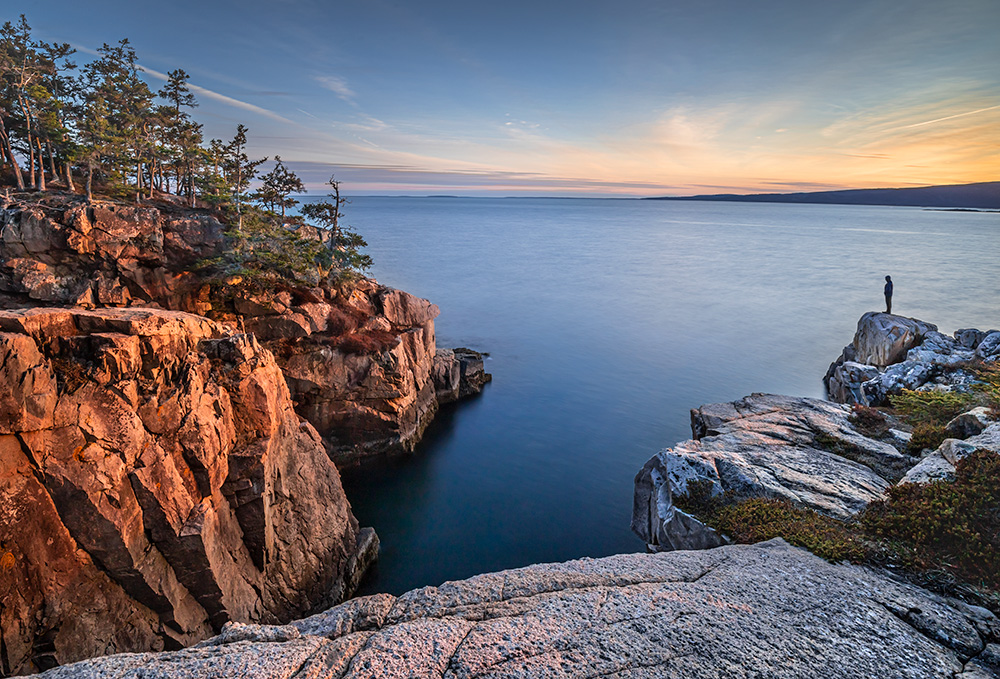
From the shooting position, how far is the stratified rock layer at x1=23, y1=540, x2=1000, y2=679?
22.0 feet

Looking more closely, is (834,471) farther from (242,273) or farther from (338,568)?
(242,273)

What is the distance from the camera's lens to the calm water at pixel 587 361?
73.8ft

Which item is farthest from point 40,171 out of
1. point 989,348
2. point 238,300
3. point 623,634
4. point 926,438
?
point 989,348

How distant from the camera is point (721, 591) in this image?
8648mm

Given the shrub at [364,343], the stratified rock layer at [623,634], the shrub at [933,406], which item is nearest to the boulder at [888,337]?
the shrub at [933,406]

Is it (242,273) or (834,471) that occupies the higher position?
(242,273)

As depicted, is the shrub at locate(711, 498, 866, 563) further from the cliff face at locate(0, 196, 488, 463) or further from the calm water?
the cliff face at locate(0, 196, 488, 463)

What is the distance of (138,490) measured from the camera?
36.8ft

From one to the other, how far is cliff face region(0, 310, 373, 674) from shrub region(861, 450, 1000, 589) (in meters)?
16.4

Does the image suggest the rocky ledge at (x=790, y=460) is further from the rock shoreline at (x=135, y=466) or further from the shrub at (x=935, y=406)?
the rock shoreline at (x=135, y=466)

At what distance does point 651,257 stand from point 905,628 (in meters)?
101

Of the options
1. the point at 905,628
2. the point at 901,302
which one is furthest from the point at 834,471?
the point at 901,302

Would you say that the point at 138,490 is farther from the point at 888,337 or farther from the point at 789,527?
the point at 888,337

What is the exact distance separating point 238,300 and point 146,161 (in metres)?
14.5
